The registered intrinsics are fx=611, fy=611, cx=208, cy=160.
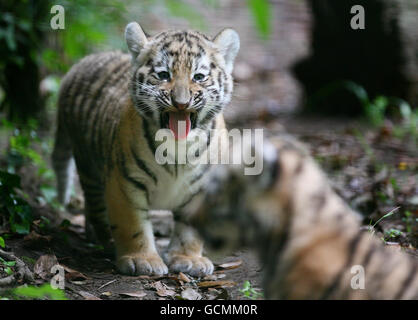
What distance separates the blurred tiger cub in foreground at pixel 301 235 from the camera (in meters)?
2.53

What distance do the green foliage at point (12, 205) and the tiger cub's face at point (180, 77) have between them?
44.5 inches

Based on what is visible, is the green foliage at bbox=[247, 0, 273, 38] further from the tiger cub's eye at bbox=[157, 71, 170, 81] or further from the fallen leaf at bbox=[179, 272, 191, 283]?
the fallen leaf at bbox=[179, 272, 191, 283]

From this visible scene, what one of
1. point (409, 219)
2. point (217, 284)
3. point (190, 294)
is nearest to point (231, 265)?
point (217, 284)

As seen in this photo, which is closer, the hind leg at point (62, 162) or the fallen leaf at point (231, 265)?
the fallen leaf at point (231, 265)

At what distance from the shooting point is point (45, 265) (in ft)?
12.8

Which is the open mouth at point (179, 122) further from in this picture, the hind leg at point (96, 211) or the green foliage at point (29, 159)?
the green foliage at point (29, 159)

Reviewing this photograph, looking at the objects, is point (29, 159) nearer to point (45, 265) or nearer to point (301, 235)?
point (45, 265)

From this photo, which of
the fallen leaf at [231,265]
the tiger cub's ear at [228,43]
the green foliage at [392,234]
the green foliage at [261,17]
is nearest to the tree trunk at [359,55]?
the tiger cub's ear at [228,43]

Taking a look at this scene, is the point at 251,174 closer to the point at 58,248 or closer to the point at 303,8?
the point at 58,248

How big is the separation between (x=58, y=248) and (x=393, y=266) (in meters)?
2.69

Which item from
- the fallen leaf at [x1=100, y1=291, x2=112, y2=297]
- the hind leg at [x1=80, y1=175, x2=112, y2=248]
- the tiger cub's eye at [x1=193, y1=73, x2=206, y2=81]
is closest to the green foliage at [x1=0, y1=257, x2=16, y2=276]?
the fallen leaf at [x1=100, y1=291, x2=112, y2=297]

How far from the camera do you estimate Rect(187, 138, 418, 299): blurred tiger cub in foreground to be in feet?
8.29
